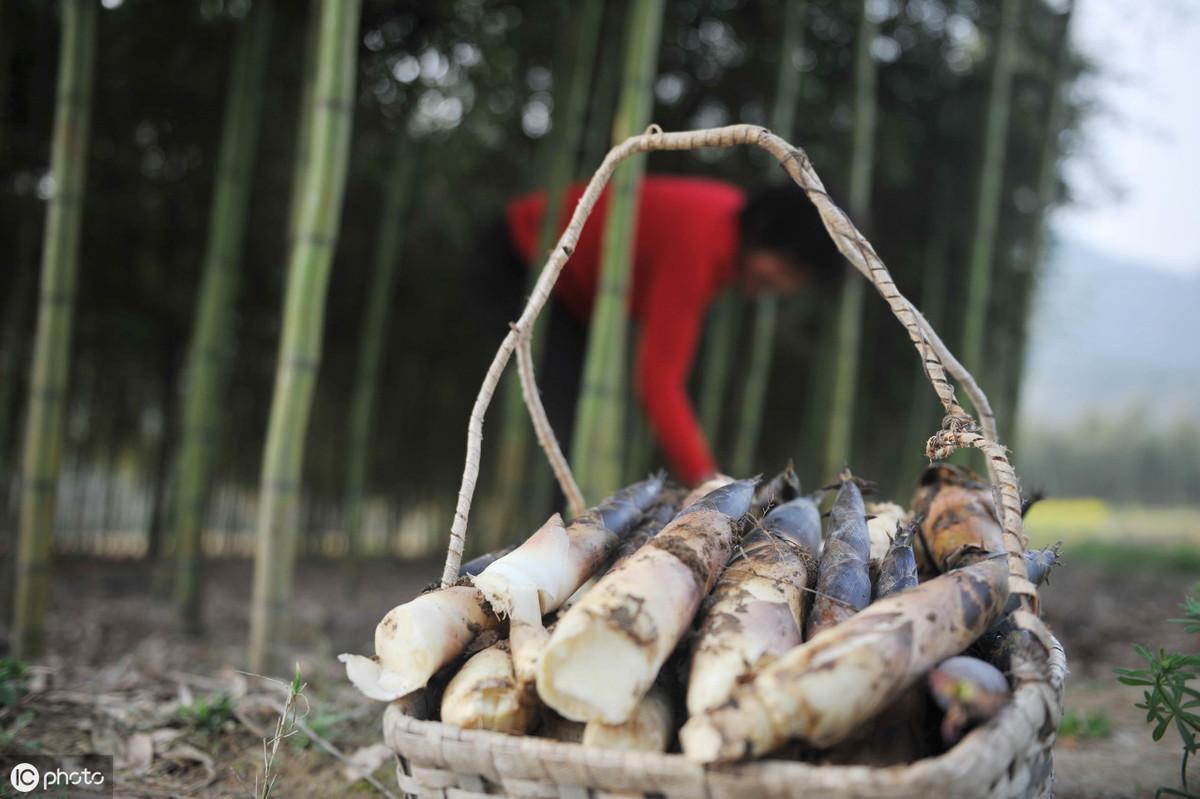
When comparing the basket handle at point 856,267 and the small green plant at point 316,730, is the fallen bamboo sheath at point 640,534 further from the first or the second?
the small green plant at point 316,730

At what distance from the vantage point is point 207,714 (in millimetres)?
1380

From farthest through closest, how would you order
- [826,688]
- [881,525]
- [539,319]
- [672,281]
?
[539,319] → [672,281] → [881,525] → [826,688]

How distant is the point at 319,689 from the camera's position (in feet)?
5.74

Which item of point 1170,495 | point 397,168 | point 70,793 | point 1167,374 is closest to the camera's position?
point 70,793

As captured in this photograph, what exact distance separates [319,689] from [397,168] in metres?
2.75

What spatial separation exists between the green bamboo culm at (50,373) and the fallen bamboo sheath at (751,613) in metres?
1.89

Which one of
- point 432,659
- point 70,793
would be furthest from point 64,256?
point 432,659

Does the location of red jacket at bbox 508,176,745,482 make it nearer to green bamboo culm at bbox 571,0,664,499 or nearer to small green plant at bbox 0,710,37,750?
green bamboo culm at bbox 571,0,664,499

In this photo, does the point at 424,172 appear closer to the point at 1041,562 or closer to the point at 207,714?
the point at 207,714

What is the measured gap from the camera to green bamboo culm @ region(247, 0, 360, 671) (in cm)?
186

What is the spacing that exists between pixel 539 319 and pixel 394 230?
1.28 meters

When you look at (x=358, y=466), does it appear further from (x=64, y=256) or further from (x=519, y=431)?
(x=64, y=256)

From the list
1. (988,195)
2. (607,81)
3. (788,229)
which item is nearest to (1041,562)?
(788,229)

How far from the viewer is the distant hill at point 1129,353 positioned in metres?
29.4
